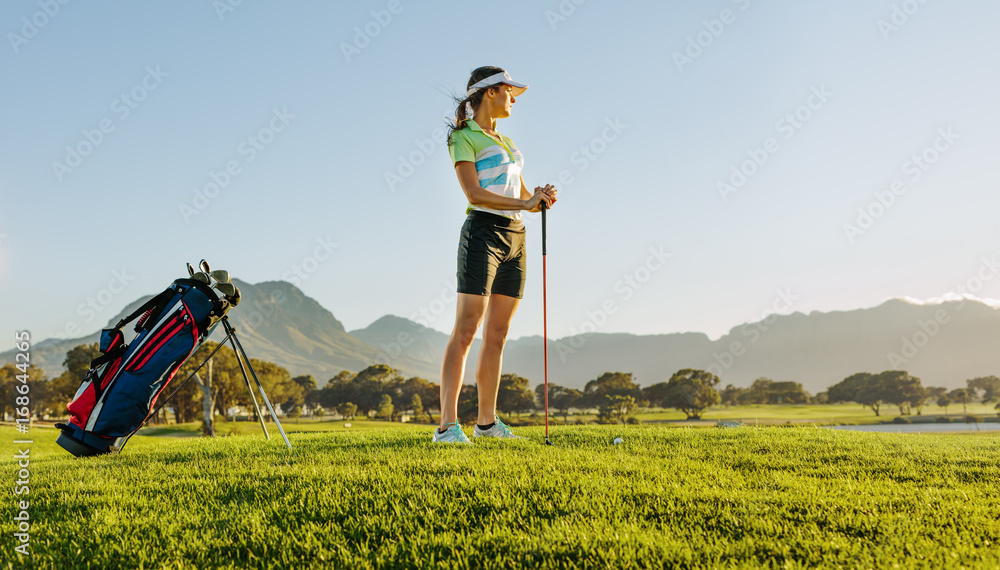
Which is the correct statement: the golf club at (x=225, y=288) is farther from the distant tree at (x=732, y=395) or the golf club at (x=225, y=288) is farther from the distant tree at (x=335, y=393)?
the distant tree at (x=732, y=395)

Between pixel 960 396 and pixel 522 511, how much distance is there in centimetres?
10518

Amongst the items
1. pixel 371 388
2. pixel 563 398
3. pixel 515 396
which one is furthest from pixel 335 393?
pixel 563 398

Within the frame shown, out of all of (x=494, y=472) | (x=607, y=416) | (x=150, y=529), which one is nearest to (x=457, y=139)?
(x=494, y=472)

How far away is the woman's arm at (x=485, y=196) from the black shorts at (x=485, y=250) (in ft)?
0.47

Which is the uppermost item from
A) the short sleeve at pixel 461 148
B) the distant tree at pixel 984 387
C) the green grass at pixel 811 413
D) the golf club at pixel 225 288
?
the short sleeve at pixel 461 148

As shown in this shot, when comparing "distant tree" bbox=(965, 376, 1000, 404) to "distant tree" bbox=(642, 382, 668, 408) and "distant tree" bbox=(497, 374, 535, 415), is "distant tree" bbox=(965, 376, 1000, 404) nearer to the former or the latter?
"distant tree" bbox=(642, 382, 668, 408)

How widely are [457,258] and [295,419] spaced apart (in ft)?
215

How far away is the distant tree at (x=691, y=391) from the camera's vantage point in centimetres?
6166

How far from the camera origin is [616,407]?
5847cm

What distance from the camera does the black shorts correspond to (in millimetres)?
5133

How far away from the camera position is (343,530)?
2.58m

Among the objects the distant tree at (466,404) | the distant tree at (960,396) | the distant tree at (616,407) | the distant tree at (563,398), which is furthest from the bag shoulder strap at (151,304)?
the distant tree at (960,396)

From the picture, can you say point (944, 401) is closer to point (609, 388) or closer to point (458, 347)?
point (609, 388)

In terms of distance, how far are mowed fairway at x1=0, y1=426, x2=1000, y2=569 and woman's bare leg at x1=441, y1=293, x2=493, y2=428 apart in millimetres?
776
